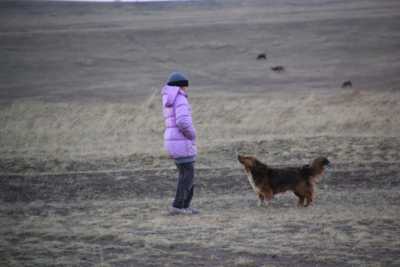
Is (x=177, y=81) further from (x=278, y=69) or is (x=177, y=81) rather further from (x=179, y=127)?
(x=278, y=69)

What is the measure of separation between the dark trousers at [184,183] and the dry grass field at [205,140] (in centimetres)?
32

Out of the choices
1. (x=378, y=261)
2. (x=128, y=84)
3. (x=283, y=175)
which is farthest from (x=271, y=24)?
(x=378, y=261)

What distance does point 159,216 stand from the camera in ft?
29.6

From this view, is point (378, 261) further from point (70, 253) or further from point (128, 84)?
point (128, 84)

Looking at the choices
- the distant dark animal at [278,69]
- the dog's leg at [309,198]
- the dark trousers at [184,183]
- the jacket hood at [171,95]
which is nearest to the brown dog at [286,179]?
the dog's leg at [309,198]

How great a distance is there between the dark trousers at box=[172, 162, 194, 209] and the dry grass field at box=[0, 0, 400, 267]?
32 centimetres

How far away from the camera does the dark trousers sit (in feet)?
29.5

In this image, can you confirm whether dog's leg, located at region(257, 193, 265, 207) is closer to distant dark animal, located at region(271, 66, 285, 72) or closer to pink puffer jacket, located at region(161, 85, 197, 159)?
pink puffer jacket, located at region(161, 85, 197, 159)

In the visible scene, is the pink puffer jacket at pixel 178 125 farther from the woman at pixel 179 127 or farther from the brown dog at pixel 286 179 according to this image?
the brown dog at pixel 286 179

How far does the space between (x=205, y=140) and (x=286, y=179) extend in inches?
261

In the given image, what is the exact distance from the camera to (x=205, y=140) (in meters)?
15.9

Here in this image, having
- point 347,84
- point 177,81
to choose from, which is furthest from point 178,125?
point 347,84

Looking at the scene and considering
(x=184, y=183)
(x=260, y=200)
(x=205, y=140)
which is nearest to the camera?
(x=184, y=183)

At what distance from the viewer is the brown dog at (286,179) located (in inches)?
367
